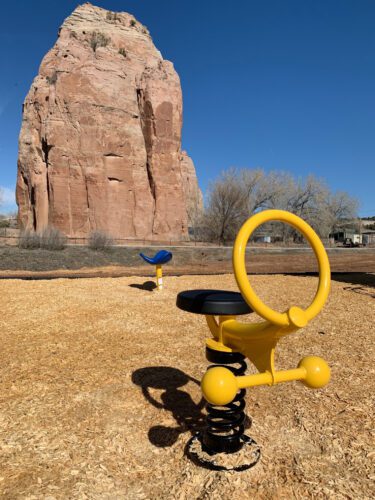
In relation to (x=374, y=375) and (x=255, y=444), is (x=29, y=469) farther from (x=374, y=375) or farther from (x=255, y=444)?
(x=374, y=375)

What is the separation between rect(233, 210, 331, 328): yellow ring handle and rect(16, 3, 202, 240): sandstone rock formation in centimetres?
3077

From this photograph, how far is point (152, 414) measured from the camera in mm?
2998

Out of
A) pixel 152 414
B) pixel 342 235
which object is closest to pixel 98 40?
pixel 152 414

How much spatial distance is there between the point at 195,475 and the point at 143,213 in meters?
32.4

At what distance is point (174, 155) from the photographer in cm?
3550

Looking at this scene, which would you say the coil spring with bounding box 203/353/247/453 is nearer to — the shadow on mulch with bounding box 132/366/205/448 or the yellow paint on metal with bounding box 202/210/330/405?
the yellow paint on metal with bounding box 202/210/330/405

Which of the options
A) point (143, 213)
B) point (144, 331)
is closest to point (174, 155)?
point (143, 213)

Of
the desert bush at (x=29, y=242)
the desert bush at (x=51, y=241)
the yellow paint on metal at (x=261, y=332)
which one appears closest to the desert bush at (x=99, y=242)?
the desert bush at (x=51, y=241)

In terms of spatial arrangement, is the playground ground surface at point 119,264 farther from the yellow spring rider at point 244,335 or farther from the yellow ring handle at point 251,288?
the yellow ring handle at point 251,288

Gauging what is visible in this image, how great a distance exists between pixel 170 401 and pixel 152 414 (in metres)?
0.27

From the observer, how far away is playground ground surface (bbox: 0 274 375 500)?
2186 millimetres

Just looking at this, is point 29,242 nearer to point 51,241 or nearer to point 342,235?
point 51,241

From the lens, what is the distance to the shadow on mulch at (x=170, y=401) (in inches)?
107

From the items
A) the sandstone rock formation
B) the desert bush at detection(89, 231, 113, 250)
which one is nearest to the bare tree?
the sandstone rock formation
